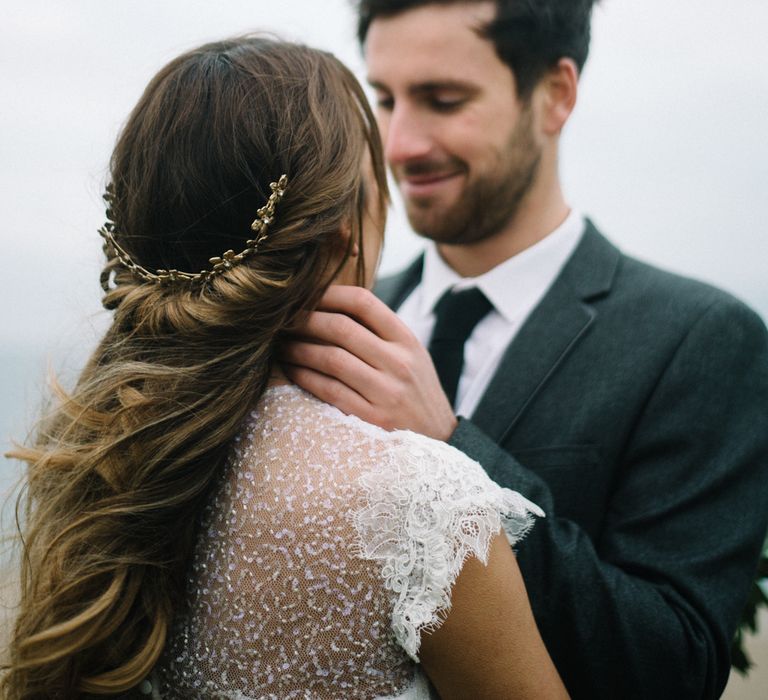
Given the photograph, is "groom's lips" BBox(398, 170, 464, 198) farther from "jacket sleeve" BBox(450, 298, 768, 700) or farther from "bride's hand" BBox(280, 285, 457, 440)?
"bride's hand" BBox(280, 285, 457, 440)

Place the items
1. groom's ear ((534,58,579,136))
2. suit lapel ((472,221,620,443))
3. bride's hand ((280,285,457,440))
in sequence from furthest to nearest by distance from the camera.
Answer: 1. groom's ear ((534,58,579,136))
2. suit lapel ((472,221,620,443))
3. bride's hand ((280,285,457,440))

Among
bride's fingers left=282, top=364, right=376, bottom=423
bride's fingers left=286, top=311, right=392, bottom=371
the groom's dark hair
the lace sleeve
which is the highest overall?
the groom's dark hair

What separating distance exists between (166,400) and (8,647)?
0.60 m

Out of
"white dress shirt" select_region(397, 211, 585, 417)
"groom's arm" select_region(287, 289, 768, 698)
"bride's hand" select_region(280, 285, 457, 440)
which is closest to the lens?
"bride's hand" select_region(280, 285, 457, 440)

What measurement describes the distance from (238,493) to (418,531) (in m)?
0.33

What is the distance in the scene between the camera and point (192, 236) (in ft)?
4.65

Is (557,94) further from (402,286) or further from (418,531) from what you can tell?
(418,531)

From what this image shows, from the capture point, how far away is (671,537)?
1.87 metres

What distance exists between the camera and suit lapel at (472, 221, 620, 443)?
83.3 inches

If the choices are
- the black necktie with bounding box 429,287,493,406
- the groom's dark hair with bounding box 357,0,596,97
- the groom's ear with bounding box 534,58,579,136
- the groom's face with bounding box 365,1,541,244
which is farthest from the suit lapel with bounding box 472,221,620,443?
the groom's dark hair with bounding box 357,0,596,97

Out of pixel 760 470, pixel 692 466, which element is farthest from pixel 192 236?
pixel 760 470

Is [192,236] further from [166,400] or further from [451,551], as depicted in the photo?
[451,551]

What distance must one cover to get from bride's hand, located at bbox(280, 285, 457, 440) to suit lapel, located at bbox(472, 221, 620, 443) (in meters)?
0.45

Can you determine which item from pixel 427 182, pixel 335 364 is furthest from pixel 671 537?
pixel 427 182
